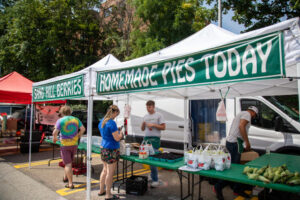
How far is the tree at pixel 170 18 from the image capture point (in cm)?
1148

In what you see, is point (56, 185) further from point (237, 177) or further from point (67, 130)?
point (237, 177)

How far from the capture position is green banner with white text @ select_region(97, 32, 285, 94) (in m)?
2.22

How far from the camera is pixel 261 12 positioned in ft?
31.4

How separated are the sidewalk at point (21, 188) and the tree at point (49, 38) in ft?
34.9

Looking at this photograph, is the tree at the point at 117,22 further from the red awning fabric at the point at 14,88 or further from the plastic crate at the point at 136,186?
the plastic crate at the point at 136,186

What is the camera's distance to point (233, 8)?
10438 millimetres

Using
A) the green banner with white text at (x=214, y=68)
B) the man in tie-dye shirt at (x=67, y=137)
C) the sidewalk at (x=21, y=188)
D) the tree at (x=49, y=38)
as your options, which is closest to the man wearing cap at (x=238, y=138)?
the green banner with white text at (x=214, y=68)

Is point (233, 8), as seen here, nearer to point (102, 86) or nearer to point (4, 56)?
point (102, 86)

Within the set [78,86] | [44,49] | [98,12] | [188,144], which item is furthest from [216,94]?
[98,12]

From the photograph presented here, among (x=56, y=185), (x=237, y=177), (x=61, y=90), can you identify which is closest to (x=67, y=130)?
(x=61, y=90)

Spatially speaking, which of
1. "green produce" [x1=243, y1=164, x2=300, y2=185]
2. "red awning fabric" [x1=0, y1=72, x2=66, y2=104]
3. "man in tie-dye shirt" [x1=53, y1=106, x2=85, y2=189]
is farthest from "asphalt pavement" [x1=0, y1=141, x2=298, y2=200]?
"red awning fabric" [x1=0, y1=72, x2=66, y2=104]

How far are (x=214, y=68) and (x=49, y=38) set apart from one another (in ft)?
51.3

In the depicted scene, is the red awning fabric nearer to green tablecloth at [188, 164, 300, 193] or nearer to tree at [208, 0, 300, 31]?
green tablecloth at [188, 164, 300, 193]

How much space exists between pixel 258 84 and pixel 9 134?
370 inches
